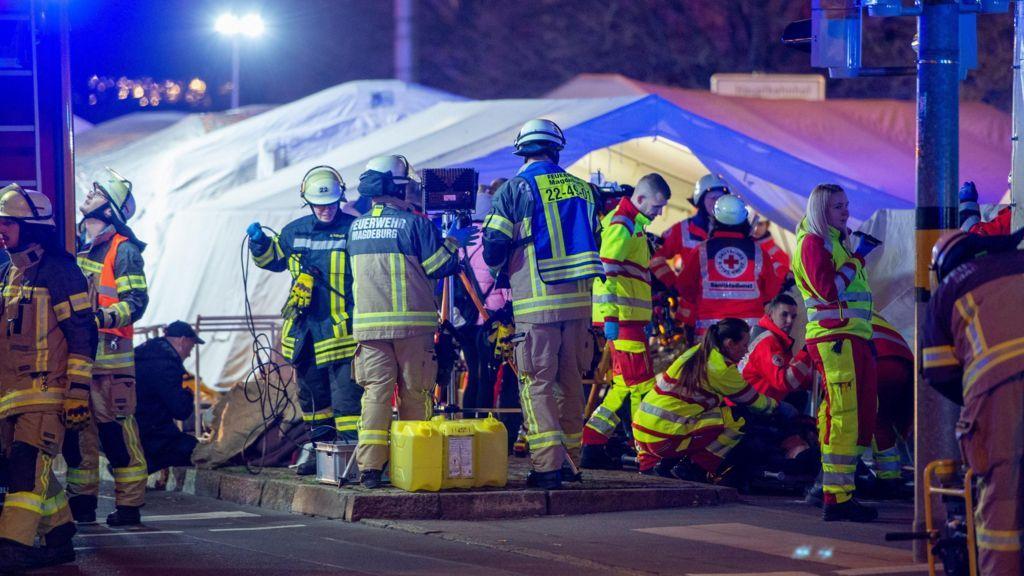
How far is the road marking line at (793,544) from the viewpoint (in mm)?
8570

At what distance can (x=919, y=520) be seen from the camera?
7973 mm

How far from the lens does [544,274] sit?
414 inches

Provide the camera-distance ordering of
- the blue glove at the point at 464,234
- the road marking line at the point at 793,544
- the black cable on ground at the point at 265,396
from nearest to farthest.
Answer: the road marking line at the point at 793,544 → the blue glove at the point at 464,234 → the black cable on ground at the point at 265,396

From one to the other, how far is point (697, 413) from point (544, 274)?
5.92 feet

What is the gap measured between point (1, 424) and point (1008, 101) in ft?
71.5

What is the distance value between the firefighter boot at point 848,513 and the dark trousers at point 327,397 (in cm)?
324

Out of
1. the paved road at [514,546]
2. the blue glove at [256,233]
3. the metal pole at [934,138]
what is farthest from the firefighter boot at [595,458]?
the metal pole at [934,138]

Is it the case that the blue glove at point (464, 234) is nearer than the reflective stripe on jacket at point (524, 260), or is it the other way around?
the reflective stripe on jacket at point (524, 260)

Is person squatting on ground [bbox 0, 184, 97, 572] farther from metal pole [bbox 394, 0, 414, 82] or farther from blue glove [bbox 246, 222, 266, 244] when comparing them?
metal pole [bbox 394, 0, 414, 82]

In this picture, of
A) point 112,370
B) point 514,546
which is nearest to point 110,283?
point 112,370

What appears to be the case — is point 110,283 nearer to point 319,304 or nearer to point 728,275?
point 319,304

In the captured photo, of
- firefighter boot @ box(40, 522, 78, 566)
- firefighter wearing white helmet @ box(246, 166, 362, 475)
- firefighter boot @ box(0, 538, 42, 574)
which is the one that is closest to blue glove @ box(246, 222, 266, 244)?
firefighter wearing white helmet @ box(246, 166, 362, 475)

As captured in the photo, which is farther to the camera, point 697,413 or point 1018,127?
point 697,413

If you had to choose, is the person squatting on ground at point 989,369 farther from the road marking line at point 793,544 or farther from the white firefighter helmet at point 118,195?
the white firefighter helmet at point 118,195
